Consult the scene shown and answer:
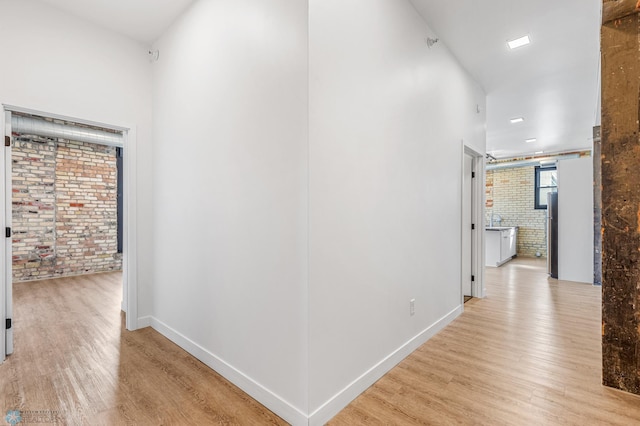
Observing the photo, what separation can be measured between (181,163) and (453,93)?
10.4 ft

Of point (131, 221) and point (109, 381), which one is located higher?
point (131, 221)

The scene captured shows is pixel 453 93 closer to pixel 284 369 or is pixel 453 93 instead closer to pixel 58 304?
pixel 284 369

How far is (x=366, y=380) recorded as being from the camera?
2.18 m

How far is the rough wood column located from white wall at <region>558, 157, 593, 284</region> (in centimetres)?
441

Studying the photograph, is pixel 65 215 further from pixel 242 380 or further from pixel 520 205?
pixel 520 205

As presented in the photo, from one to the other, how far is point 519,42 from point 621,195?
2151 millimetres

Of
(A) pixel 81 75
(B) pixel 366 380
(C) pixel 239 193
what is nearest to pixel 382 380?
(B) pixel 366 380

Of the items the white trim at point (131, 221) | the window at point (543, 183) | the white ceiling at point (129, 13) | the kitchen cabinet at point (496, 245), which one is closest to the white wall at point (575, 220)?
the kitchen cabinet at point (496, 245)

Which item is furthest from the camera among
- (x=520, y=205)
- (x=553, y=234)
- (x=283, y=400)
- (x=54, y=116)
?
(x=520, y=205)

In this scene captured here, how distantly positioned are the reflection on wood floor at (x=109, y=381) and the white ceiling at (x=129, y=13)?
319 centimetres

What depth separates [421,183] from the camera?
2965 millimetres

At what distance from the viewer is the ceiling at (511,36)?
282 cm

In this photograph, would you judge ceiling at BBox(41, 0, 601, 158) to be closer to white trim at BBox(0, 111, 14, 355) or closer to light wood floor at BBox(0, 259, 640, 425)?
white trim at BBox(0, 111, 14, 355)

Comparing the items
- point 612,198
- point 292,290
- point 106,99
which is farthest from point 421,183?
point 106,99
